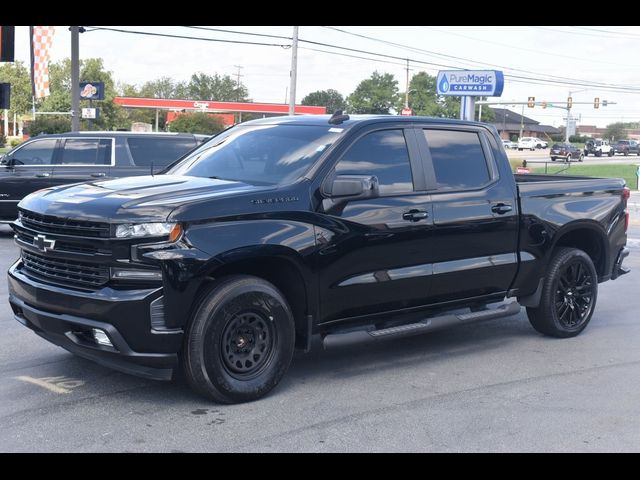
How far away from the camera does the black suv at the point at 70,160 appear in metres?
14.0

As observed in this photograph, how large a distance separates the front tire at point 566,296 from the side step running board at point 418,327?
523mm

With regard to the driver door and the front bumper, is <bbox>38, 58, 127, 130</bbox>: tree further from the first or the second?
the front bumper

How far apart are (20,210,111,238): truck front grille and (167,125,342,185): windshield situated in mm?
1283

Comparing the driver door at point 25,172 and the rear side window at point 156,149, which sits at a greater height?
the rear side window at point 156,149

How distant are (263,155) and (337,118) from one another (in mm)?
669

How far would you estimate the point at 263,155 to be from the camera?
20.0ft

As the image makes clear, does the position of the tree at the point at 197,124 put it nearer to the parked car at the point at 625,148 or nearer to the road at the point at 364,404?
the road at the point at 364,404

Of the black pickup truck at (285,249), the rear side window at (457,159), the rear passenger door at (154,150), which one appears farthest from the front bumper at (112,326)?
the rear passenger door at (154,150)

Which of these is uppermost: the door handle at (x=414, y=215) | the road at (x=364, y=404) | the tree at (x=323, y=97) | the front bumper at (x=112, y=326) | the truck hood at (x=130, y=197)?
the tree at (x=323, y=97)

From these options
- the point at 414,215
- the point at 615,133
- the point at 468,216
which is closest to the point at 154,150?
the point at 468,216

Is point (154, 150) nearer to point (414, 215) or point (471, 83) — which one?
point (414, 215)
